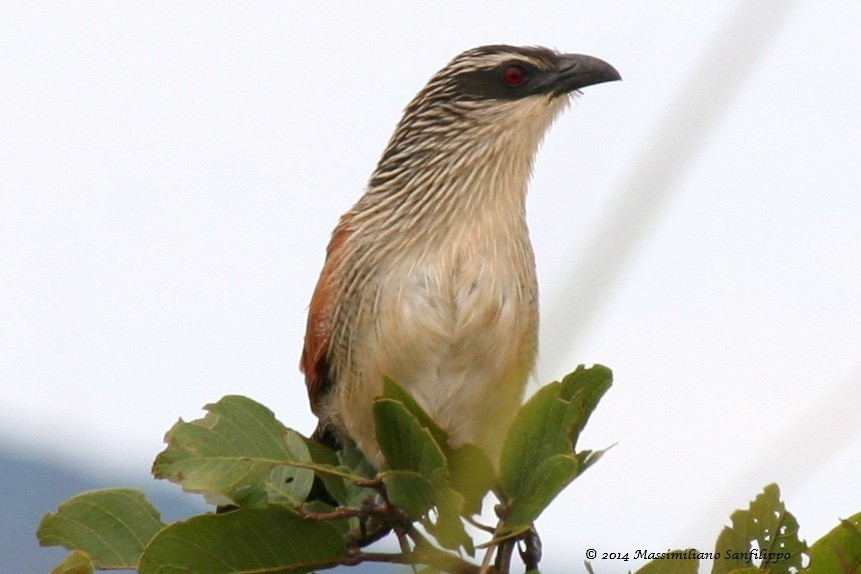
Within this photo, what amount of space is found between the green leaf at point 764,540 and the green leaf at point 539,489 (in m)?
0.37

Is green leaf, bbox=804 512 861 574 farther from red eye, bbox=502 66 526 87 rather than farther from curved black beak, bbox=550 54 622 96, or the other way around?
red eye, bbox=502 66 526 87

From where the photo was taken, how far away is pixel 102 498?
2.03 meters

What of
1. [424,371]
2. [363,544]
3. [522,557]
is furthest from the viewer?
[424,371]

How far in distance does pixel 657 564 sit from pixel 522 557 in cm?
35

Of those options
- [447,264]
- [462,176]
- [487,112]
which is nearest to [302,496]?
[447,264]

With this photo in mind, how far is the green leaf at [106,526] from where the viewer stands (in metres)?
1.99

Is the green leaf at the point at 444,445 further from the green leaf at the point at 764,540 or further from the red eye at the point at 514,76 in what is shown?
the red eye at the point at 514,76

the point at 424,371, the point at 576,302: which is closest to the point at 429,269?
the point at 424,371

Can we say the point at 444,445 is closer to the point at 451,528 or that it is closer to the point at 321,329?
the point at 451,528

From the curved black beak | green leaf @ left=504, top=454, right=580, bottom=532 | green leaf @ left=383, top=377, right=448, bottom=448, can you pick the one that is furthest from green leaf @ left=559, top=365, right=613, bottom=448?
the curved black beak

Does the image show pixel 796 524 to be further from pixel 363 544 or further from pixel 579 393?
pixel 363 544

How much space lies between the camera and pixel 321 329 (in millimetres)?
3156

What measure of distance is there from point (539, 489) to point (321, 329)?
153cm

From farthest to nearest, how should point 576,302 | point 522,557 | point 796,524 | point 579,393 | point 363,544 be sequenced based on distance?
1. point 363,544
2. point 522,557
3. point 796,524
4. point 579,393
5. point 576,302
